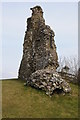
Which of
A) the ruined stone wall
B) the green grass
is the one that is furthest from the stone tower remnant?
the green grass

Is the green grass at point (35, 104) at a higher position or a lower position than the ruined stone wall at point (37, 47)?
lower

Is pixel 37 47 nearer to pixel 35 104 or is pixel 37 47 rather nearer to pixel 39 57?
pixel 39 57

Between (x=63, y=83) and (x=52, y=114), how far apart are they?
20.2ft

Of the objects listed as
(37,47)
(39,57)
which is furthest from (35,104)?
(37,47)

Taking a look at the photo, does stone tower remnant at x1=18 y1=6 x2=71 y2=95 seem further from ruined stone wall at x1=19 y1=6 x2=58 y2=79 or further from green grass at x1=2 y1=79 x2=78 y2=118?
green grass at x1=2 y1=79 x2=78 y2=118

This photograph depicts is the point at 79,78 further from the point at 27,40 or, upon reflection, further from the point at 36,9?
the point at 36,9

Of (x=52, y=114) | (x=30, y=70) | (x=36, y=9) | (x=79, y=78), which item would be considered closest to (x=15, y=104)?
(x=52, y=114)

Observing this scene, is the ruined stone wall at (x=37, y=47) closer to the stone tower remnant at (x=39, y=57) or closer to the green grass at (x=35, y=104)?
the stone tower remnant at (x=39, y=57)

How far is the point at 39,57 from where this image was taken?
112ft

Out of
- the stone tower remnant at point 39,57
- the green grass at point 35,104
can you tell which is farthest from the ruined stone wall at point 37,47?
the green grass at point 35,104

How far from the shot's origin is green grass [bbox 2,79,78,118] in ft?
78.7

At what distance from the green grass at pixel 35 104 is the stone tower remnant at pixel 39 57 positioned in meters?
1.27

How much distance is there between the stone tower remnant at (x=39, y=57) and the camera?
29188 mm

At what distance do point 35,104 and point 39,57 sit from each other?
9875mm
